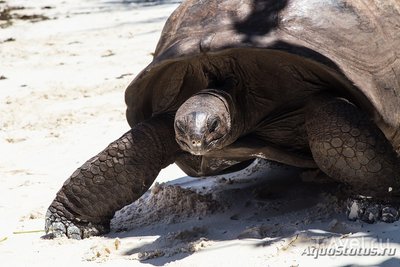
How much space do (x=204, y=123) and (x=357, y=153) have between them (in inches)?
27.1

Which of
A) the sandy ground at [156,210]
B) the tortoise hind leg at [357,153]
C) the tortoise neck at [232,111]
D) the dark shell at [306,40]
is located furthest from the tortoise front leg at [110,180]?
the tortoise hind leg at [357,153]

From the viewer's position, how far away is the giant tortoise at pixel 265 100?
338 cm

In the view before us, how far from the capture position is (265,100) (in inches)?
149

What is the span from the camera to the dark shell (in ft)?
11.6

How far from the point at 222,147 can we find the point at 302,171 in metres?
0.91

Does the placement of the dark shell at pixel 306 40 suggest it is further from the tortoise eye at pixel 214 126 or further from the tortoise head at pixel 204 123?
the tortoise eye at pixel 214 126

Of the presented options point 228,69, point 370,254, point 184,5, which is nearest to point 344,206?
point 370,254

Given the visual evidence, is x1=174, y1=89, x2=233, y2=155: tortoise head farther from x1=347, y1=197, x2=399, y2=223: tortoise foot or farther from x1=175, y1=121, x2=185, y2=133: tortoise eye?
x1=347, y1=197, x2=399, y2=223: tortoise foot

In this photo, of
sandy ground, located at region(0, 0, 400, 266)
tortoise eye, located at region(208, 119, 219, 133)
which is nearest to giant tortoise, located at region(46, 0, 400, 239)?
tortoise eye, located at region(208, 119, 219, 133)

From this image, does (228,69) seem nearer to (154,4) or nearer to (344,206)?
(344,206)

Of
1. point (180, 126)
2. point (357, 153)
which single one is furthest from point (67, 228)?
point (357, 153)

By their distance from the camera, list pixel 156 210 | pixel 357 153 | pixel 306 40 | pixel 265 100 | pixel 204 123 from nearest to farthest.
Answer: pixel 204 123, pixel 357 153, pixel 306 40, pixel 265 100, pixel 156 210

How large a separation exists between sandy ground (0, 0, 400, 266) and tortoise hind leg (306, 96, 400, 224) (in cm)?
18

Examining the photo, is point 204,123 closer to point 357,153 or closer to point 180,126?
Result: point 180,126
